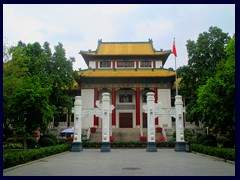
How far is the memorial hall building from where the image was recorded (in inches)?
1414

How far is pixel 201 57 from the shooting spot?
3094 cm

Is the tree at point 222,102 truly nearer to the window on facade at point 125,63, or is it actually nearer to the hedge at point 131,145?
the hedge at point 131,145

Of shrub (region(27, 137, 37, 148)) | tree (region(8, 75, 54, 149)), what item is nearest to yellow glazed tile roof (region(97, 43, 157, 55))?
shrub (region(27, 137, 37, 148))

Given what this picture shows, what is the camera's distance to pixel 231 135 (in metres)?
18.6

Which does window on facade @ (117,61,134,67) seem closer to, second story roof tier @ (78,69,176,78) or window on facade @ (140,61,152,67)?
window on facade @ (140,61,152,67)

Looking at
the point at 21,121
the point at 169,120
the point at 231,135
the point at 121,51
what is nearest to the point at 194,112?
the point at 231,135

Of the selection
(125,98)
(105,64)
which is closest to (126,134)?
(125,98)

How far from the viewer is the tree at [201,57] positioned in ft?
99.9

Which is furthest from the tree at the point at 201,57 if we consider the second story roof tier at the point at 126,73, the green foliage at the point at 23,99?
the green foliage at the point at 23,99

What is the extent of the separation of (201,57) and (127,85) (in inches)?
395

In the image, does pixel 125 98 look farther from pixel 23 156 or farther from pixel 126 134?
pixel 23 156

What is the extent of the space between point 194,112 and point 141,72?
12.7 metres

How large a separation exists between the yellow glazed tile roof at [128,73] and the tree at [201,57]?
4.42 meters

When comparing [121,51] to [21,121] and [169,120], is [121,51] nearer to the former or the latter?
[169,120]
